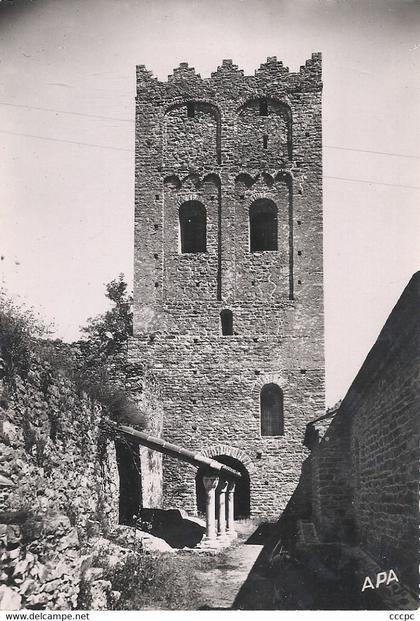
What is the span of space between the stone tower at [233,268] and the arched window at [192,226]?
4 cm

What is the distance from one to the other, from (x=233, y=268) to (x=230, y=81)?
6047mm

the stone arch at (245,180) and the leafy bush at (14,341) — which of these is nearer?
the leafy bush at (14,341)

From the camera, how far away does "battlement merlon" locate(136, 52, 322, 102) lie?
2216cm

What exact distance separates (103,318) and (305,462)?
1144cm

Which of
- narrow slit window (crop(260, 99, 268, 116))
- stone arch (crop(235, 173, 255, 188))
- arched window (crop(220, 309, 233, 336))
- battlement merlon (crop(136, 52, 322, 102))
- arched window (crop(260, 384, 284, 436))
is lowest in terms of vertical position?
arched window (crop(260, 384, 284, 436))

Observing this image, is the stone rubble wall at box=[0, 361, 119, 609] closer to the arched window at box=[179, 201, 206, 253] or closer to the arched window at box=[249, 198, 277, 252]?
the arched window at box=[179, 201, 206, 253]

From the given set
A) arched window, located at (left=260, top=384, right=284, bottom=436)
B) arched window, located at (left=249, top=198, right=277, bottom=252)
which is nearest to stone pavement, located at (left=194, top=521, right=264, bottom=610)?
arched window, located at (left=260, top=384, right=284, bottom=436)

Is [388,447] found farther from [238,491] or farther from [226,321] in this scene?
[226,321]

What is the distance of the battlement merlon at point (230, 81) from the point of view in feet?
72.7

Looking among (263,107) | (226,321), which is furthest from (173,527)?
(263,107)

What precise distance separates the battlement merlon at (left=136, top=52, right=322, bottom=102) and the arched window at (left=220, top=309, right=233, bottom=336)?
6.83 metres

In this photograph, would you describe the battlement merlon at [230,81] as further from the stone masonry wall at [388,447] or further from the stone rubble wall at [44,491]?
the stone rubble wall at [44,491]

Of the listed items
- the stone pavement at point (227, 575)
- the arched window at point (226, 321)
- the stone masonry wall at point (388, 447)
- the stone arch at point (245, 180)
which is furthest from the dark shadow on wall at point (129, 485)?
the stone arch at point (245, 180)
